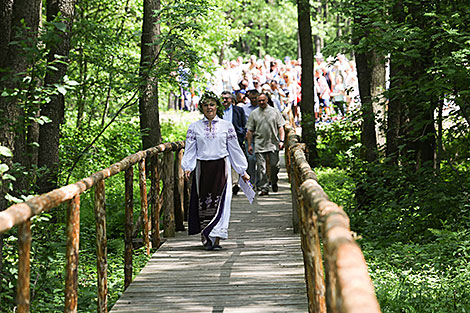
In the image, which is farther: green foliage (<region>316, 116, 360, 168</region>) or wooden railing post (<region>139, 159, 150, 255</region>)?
green foliage (<region>316, 116, 360, 168</region>)

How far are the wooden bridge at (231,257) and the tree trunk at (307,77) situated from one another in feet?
16.8

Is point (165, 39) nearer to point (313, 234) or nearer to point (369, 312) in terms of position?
point (313, 234)

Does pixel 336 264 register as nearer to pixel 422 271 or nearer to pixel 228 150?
pixel 422 271

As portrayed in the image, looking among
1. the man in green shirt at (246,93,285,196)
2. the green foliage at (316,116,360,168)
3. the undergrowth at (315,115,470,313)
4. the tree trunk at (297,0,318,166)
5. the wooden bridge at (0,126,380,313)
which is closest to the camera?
the wooden bridge at (0,126,380,313)

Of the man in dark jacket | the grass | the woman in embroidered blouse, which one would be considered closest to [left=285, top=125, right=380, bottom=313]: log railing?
the grass

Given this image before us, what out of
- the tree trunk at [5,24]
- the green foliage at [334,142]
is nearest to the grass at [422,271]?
the tree trunk at [5,24]

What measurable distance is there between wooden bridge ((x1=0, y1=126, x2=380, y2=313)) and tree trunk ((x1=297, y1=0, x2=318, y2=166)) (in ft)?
16.8

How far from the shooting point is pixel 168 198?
34.3ft

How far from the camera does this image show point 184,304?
22.7 feet

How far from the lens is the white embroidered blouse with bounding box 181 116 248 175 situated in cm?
936

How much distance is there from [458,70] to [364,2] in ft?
6.31

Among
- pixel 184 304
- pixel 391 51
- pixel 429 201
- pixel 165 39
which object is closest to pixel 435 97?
pixel 391 51

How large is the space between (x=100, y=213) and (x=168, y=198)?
3.90 m

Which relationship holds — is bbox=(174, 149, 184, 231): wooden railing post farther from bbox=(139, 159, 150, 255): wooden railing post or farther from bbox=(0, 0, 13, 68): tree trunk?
bbox=(0, 0, 13, 68): tree trunk
